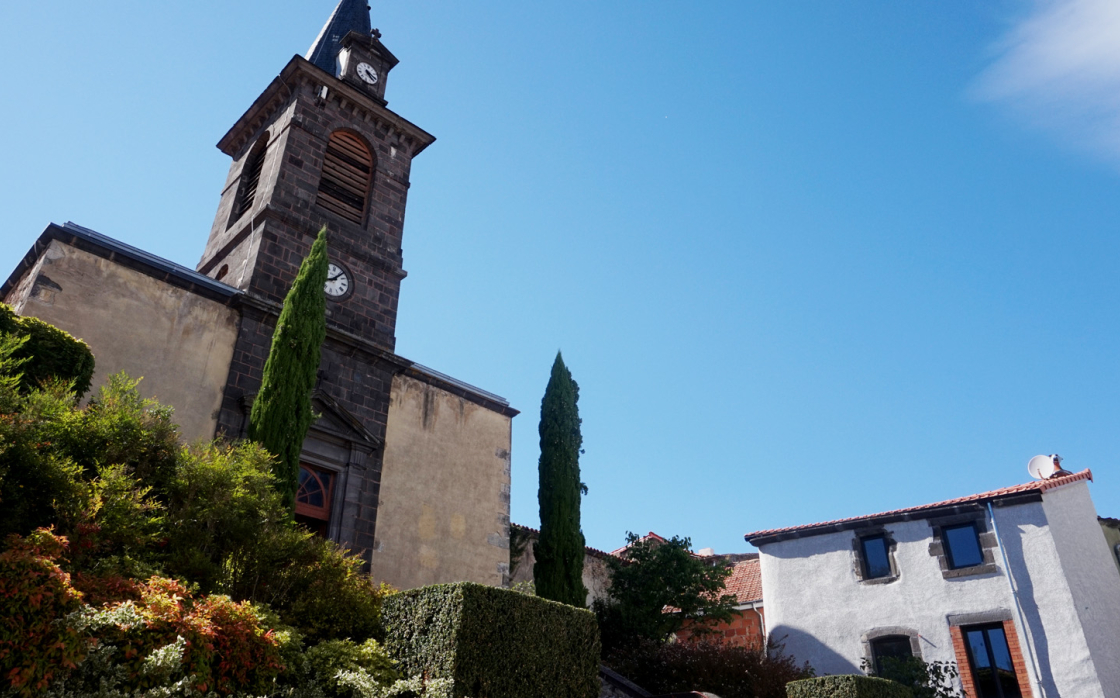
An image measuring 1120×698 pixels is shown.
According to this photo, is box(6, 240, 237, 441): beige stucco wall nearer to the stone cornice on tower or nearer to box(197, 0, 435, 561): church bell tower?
box(197, 0, 435, 561): church bell tower

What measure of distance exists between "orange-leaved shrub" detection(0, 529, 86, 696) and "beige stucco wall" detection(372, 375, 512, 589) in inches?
319

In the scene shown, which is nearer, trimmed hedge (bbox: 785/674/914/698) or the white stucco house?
trimmed hedge (bbox: 785/674/914/698)

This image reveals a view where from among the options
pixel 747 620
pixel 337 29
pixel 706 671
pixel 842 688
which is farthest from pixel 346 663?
pixel 337 29

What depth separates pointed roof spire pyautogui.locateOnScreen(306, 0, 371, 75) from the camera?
61.0 feet

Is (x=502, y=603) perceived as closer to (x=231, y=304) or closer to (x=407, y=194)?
(x=231, y=304)

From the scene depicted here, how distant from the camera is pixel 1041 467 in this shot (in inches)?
722

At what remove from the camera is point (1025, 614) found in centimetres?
1591

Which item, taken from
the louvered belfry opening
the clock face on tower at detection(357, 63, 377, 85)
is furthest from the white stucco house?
the clock face on tower at detection(357, 63, 377, 85)

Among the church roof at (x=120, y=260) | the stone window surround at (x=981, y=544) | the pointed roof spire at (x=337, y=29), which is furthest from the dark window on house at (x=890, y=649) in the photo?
the pointed roof spire at (x=337, y=29)

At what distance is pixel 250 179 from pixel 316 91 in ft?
7.67

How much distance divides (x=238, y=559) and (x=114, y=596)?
2098 mm

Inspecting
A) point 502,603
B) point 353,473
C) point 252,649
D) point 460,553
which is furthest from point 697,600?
Answer: point 252,649

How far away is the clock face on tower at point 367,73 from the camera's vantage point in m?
18.1

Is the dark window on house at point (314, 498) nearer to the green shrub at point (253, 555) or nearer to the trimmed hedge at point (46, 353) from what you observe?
the green shrub at point (253, 555)
